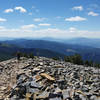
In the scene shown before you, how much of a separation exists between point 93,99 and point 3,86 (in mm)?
17677

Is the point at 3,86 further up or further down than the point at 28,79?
further down

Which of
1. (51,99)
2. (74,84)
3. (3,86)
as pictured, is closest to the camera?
(51,99)

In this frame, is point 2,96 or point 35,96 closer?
point 35,96

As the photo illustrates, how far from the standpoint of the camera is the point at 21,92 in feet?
71.6

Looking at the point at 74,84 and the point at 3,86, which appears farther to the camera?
the point at 3,86

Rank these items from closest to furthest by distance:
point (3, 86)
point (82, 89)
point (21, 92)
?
point (21, 92) < point (82, 89) < point (3, 86)

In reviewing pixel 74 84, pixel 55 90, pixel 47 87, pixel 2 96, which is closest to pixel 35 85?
pixel 47 87

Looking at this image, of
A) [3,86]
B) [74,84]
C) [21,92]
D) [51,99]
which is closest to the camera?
[51,99]

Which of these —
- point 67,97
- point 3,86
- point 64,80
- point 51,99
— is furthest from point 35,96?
point 3,86

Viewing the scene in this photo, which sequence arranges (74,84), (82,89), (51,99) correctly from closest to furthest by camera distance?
(51,99)
(82,89)
(74,84)

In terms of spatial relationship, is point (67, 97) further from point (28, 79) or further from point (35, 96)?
point (28, 79)

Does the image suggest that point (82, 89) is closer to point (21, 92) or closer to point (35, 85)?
point (35, 85)

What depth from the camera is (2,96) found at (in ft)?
74.3

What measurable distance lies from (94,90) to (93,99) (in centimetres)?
318
